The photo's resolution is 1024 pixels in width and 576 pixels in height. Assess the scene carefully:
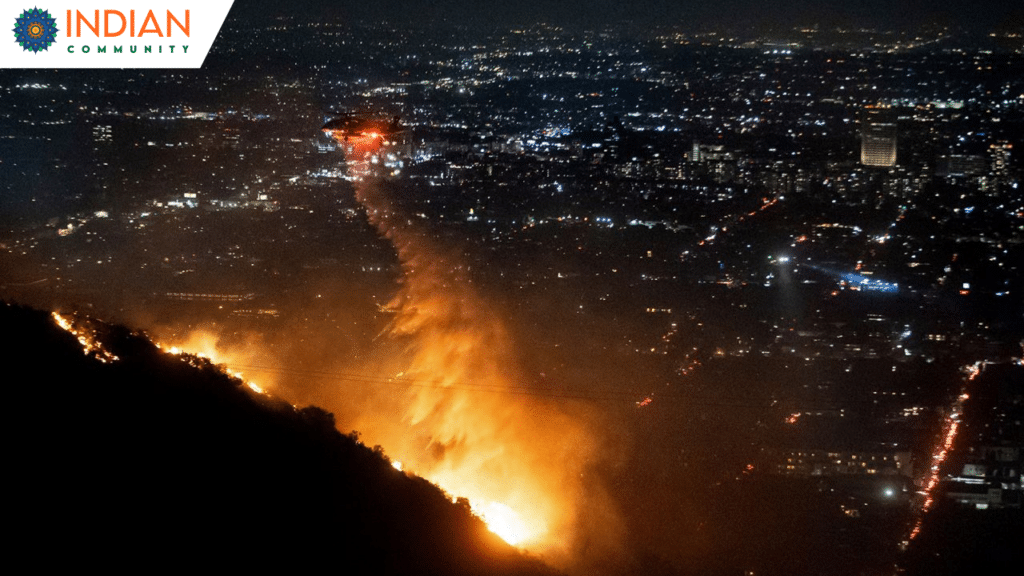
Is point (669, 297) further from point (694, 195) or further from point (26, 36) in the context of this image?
point (26, 36)

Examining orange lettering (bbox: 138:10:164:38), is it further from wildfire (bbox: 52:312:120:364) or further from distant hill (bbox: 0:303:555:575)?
distant hill (bbox: 0:303:555:575)

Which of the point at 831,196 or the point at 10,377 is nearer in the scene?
the point at 10,377

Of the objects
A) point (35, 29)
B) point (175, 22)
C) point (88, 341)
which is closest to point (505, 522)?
point (88, 341)

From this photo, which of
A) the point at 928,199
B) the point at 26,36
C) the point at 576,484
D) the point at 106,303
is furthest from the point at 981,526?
the point at 26,36

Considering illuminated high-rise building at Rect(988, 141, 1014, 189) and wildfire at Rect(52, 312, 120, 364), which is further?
illuminated high-rise building at Rect(988, 141, 1014, 189)

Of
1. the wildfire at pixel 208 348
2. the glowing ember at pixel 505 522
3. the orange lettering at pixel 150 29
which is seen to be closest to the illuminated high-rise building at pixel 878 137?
the glowing ember at pixel 505 522

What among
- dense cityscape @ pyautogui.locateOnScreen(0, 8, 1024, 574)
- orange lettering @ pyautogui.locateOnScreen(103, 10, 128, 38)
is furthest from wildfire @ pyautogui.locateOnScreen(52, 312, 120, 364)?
orange lettering @ pyautogui.locateOnScreen(103, 10, 128, 38)
